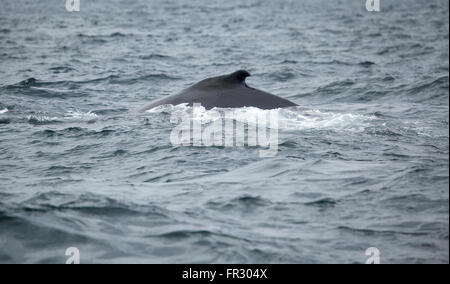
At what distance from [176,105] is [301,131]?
2945 millimetres

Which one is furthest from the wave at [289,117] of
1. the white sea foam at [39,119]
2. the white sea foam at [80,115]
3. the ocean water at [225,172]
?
the white sea foam at [39,119]

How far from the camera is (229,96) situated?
14.4 m

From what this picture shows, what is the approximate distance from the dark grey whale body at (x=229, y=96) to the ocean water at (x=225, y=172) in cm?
27

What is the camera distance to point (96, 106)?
57.7 feet

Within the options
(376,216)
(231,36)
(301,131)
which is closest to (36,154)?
(301,131)

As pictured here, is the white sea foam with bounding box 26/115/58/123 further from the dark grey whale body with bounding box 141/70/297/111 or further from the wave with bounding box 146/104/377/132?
the dark grey whale body with bounding box 141/70/297/111

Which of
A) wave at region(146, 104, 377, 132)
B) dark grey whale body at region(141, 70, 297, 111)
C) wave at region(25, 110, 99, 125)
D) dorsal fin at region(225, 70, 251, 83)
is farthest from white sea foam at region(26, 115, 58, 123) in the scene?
dorsal fin at region(225, 70, 251, 83)

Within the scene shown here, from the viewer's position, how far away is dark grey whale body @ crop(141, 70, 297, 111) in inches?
561

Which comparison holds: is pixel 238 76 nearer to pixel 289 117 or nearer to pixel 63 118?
pixel 289 117

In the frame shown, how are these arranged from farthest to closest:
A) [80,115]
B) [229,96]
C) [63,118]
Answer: [80,115] < [63,118] < [229,96]

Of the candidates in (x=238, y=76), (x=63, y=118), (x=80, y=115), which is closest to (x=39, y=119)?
(x=63, y=118)

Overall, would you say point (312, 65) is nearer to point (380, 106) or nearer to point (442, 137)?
point (380, 106)

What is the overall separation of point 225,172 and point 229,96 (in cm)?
391

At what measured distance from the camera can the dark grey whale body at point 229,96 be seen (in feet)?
46.8
